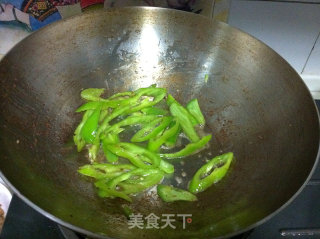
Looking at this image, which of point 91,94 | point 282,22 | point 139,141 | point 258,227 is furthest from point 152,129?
point 282,22

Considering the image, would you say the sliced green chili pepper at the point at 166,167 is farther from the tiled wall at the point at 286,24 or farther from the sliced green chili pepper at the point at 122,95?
the tiled wall at the point at 286,24

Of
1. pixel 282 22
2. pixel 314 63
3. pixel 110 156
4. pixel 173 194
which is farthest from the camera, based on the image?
pixel 314 63

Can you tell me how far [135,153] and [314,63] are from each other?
40.1 inches

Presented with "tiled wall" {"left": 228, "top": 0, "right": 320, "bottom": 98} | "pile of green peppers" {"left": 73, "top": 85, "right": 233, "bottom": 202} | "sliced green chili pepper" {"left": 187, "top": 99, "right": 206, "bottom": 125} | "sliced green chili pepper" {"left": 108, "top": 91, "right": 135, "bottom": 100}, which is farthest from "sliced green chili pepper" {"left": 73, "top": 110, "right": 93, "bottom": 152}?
"tiled wall" {"left": 228, "top": 0, "right": 320, "bottom": 98}

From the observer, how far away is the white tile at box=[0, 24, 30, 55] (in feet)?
4.58

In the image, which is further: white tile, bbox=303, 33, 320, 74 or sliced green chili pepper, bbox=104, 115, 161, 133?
white tile, bbox=303, 33, 320, 74

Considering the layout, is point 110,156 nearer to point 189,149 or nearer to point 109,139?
point 109,139

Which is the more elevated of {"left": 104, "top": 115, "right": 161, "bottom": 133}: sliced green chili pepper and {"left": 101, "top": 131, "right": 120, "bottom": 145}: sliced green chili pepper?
{"left": 104, "top": 115, "right": 161, "bottom": 133}: sliced green chili pepper

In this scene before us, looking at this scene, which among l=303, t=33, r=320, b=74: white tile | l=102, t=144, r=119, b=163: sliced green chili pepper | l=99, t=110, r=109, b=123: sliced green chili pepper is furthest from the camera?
l=303, t=33, r=320, b=74: white tile

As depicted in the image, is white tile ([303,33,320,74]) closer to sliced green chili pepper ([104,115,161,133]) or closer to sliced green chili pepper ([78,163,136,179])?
sliced green chili pepper ([104,115,161,133])

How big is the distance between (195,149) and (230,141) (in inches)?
5.3

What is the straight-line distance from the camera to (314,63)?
158 cm

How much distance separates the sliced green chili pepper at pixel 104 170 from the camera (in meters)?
1.05

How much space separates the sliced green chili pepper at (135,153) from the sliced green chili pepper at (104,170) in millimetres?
26
